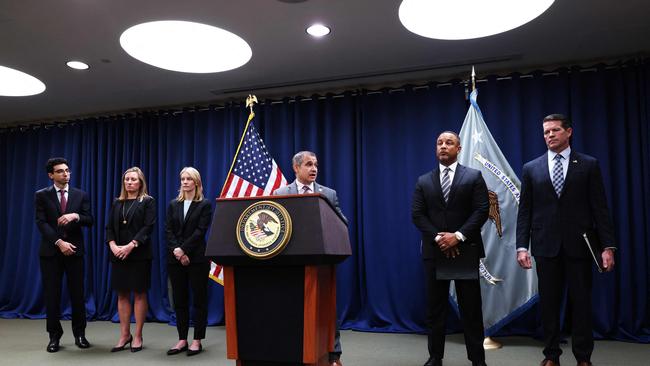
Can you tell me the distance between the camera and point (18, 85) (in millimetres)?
4910

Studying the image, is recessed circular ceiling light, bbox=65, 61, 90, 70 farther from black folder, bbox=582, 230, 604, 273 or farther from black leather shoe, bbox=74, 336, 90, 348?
black folder, bbox=582, 230, 604, 273

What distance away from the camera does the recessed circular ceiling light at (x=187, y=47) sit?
3943 millimetres

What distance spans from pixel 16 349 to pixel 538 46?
16.4ft

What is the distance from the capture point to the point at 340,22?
3.39m

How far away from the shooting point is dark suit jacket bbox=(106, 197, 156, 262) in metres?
3.66

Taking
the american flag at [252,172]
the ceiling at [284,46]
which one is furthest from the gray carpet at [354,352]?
the ceiling at [284,46]

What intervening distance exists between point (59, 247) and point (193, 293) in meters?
1.14

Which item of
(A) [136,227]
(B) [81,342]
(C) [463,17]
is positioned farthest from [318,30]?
(B) [81,342]

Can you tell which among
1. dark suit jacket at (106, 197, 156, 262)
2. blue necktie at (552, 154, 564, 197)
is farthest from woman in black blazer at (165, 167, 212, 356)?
blue necktie at (552, 154, 564, 197)

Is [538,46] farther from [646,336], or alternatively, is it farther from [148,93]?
[148,93]

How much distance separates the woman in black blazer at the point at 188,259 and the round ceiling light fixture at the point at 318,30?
4.65ft

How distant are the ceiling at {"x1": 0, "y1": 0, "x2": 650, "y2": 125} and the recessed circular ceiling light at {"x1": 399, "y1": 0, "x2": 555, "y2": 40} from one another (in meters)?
0.08

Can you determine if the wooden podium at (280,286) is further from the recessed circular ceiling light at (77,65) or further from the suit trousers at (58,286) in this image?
the recessed circular ceiling light at (77,65)

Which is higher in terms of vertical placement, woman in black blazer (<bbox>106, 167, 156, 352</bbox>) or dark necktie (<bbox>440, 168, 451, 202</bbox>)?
dark necktie (<bbox>440, 168, 451, 202</bbox>)
